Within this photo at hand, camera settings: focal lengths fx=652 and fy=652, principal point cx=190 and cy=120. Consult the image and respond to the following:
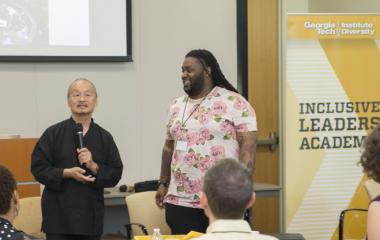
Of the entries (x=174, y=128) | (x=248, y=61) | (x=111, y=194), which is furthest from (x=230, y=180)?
(x=248, y=61)

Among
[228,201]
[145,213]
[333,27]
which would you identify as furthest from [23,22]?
[228,201]

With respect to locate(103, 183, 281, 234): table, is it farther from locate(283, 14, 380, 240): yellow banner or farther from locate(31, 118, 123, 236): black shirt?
locate(31, 118, 123, 236): black shirt

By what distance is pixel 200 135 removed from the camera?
12.7 feet

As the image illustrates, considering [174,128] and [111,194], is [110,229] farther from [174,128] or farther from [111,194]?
[174,128]

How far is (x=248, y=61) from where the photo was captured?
6.01 meters

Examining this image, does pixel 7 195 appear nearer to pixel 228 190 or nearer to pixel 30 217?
pixel 228 190

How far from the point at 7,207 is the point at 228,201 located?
95cm

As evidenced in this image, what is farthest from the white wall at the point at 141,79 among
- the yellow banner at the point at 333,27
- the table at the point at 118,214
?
the yellow banner at the point at 333,27

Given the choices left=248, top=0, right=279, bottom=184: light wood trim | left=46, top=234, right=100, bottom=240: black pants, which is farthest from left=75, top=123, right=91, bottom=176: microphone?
left=248, top=0, right=279, bottom=184: light wood trim

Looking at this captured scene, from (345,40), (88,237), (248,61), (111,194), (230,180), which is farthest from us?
(248,61)

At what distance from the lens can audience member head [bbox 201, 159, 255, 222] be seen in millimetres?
2059

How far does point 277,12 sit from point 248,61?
1.86ft

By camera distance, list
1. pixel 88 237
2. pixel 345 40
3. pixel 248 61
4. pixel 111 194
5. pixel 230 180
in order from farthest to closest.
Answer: pixel 248 61, pixel 345 40, pixel 111 194, pixel 88 237, pixel 230 180

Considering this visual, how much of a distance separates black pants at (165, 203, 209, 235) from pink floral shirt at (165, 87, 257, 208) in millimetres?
39
